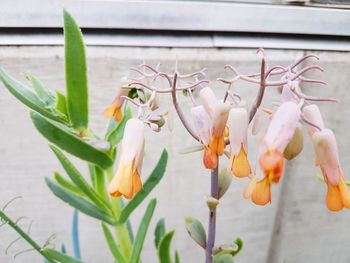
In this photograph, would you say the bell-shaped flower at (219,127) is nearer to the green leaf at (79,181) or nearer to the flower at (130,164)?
the flower at (130,164)

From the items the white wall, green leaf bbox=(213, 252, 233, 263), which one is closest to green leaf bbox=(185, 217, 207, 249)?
green leaf bbox=(213, 252, 233, 263)

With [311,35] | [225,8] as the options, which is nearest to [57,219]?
[225,8]

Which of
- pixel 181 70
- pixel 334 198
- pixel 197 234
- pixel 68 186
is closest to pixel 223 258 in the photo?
pixel 197 234

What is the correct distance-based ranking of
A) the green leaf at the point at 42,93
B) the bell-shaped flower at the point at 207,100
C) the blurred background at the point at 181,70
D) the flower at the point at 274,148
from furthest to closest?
the blurred background at the point at 181,70 → the green leaf at the point at 42,93 → the bell-shaped flower at the point at 207,100 → the flower at the point at 274,148

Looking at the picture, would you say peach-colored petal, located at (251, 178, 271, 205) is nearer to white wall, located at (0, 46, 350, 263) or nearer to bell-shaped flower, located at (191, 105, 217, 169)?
bell-shaped flower, located at (191, 105, 217, 169)

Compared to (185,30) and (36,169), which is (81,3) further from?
(36,169)

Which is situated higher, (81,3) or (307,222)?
(81,3)

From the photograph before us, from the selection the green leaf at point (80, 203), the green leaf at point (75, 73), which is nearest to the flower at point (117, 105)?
the green leaf at point (75, 73)
